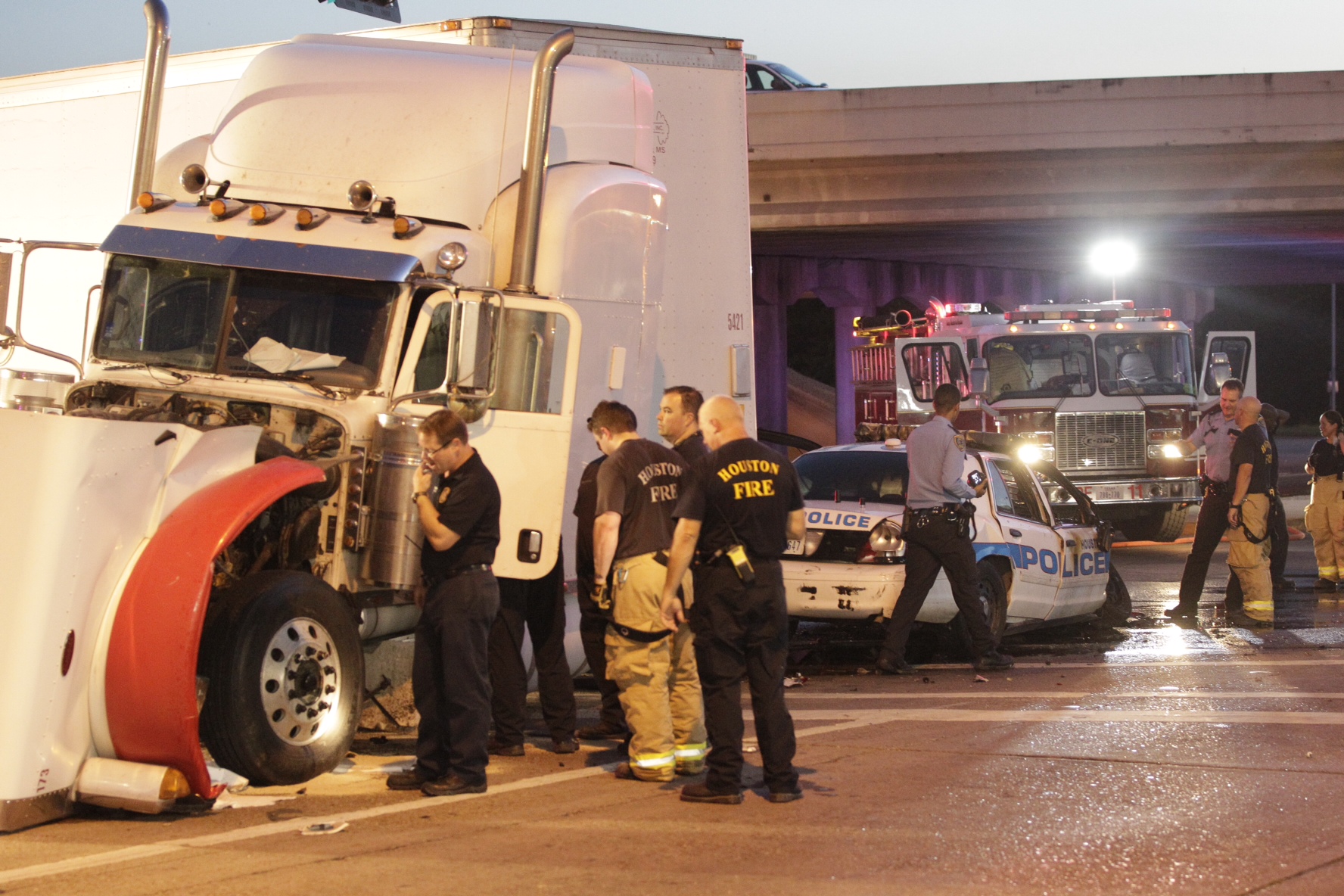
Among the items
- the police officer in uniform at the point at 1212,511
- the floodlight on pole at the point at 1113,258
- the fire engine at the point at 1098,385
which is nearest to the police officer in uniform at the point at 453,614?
the police officer in uniform at the point at 1212,511

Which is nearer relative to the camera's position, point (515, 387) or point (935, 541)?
point (515, 387)

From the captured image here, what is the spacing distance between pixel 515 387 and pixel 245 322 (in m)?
1.39

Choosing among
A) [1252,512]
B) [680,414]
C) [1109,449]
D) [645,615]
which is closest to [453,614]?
[645,615]

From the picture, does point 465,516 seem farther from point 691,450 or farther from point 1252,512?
point 1252,512

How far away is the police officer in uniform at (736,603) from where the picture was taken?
6.60m

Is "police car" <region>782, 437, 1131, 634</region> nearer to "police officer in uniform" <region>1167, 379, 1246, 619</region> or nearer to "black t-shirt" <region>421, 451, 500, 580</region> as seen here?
"police officer in uniform" <region>1167, 379, 1246, 619</region>

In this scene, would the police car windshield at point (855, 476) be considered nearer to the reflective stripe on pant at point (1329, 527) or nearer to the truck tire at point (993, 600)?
the truck tire at point (993, 600)

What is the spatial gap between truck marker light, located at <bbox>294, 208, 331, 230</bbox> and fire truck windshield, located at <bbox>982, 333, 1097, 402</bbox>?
12419 millimetres

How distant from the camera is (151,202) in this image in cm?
855

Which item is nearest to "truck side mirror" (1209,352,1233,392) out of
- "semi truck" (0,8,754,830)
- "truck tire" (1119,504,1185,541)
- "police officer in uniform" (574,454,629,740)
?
"truck tire" (1119,504,1185,541)

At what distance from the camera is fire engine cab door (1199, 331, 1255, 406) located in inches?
746

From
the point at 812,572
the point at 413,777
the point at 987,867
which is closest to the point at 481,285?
the point at 413,777

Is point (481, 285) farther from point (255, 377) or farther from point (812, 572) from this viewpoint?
point (812, 572)

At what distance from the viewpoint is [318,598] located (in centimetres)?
685
